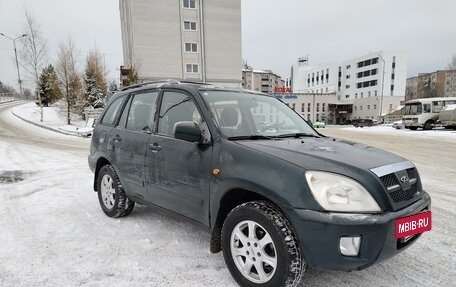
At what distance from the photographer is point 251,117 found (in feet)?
11.3

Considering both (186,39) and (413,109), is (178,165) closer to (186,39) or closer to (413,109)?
(413,109)

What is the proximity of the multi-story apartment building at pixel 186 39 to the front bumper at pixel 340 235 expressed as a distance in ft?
122

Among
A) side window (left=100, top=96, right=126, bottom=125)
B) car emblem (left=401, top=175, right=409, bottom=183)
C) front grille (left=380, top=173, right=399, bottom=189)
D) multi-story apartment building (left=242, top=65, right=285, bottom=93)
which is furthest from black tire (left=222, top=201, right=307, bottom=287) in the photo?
multi-story apartment building (left=242, top=65, right=285, bottom=93)

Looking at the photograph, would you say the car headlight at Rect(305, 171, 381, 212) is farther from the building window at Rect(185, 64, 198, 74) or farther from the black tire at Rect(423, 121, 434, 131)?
the building window at Rect(185, 64, 198, 74)

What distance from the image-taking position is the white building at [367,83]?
71.0 m

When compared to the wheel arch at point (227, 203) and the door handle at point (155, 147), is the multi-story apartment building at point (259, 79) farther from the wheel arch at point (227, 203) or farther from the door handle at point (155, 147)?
the wheel arch at point (227, 203)

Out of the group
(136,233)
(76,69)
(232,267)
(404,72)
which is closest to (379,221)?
(232,267)

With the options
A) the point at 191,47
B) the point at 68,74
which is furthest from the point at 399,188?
the point at 191,47

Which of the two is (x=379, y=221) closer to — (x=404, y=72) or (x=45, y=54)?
(x=45, y=54)

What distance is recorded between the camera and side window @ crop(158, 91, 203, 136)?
3359mm

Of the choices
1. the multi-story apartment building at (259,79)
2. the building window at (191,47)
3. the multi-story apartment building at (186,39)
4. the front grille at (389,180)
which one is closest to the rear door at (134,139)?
the front grille at (389,180)

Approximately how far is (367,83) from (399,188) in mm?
83626

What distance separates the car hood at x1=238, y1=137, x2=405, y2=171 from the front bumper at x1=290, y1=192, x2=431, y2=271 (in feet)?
1.22

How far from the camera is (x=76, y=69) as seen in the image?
86.3 ft
